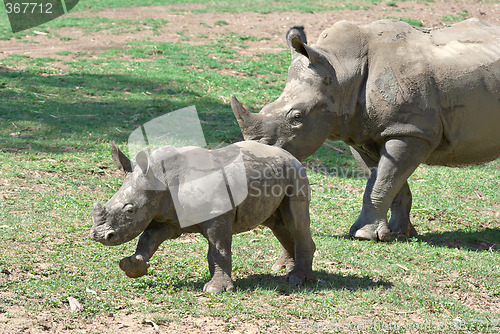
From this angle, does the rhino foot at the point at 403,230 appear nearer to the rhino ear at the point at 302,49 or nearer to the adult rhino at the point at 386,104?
the adult rhino at the point at 386,104

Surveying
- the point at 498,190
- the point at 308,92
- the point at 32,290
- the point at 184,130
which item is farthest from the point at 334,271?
the point at 184,130

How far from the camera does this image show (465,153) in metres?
9.23

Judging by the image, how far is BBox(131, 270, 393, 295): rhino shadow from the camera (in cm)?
654

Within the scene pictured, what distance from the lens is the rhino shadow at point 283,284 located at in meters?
6.54

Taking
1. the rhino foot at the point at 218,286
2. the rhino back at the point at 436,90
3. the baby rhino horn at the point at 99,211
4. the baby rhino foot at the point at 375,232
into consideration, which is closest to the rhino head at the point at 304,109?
the rhino back at the point at 436,90

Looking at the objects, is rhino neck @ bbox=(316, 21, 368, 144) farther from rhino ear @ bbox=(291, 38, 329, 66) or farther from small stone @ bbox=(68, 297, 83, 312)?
small stone @ bbox=(68, 297, 83, 312)

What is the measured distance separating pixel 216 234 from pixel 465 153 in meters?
4.30

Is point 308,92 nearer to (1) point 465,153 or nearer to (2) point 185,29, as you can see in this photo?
(1) point 465,153

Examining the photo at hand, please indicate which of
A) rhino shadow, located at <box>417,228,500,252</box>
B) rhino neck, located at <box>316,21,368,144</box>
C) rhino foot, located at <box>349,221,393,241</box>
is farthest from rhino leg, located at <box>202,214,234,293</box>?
rhino shadow, located at <box>417,228,500,252</box>

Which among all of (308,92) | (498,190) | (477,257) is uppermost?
(308,92)

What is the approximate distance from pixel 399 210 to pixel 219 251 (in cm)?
395

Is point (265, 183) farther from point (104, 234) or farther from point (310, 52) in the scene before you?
point (310, 52)

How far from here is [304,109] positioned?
28.3ft

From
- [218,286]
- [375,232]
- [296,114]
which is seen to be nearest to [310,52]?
[296,114]
